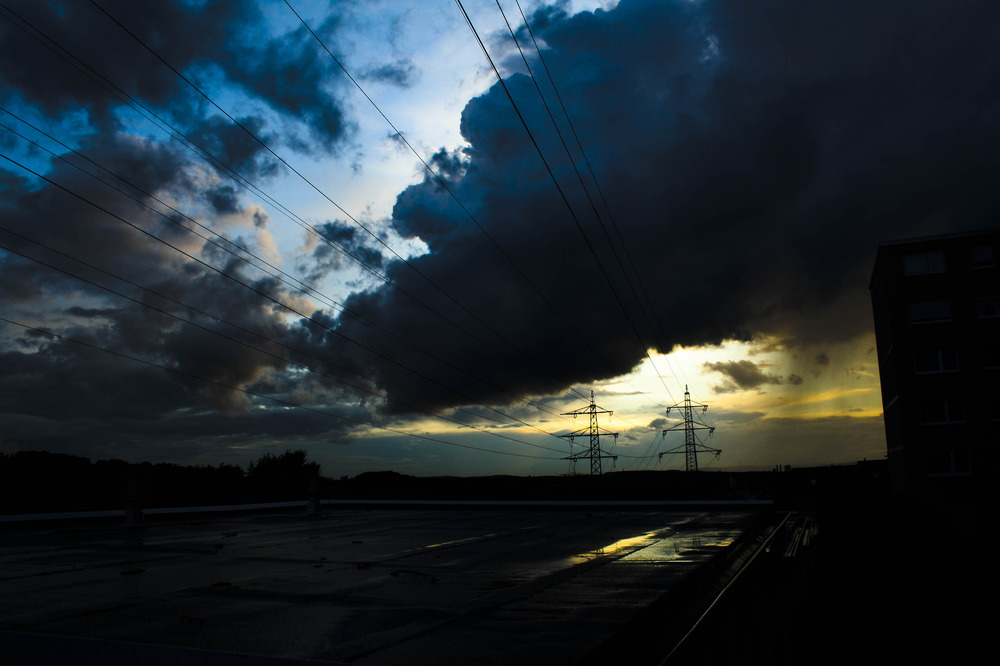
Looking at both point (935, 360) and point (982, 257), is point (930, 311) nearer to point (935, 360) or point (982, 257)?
point (935, 360)

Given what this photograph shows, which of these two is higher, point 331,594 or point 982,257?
point 982,257

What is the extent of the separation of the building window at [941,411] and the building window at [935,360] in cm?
222

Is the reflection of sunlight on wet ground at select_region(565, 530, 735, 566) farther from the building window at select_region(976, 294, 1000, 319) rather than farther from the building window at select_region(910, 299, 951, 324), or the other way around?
the building window at select_region(976, 294, 1000, 319)

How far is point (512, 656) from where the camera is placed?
18.0ft

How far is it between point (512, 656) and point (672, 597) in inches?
133

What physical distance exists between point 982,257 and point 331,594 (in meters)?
52.9

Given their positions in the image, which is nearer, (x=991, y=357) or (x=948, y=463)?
(x=948, y=463)

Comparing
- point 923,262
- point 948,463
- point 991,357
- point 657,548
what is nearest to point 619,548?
point 657,548

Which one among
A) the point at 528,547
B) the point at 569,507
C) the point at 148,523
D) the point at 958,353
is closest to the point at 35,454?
the point at 148,523

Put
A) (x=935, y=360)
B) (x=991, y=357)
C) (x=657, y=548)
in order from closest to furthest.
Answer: (x=657, y=548)
(x=991, y=357)
(x=935, y=360)

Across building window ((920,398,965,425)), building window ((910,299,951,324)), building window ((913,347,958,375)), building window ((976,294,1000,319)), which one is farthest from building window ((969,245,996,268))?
building window ((920,398,965,425))

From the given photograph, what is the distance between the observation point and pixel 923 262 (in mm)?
47375

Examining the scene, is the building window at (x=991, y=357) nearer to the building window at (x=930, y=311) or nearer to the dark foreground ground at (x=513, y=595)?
the building window at (x=930, y=311)

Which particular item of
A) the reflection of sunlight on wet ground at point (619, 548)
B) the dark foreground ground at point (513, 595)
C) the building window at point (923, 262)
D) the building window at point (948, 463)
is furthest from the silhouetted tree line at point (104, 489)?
the building window at point (923, 262)
